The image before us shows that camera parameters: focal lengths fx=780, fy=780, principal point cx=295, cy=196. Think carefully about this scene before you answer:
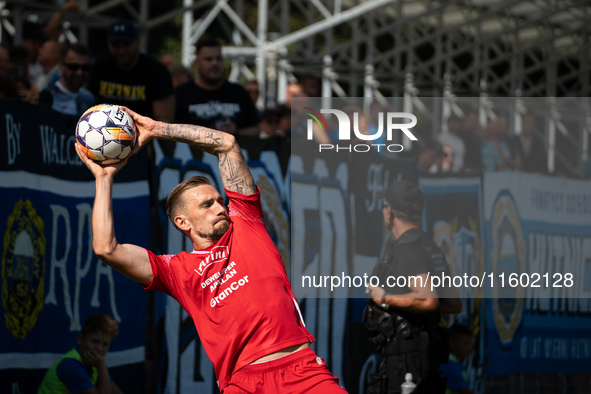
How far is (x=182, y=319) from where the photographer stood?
6855 mm

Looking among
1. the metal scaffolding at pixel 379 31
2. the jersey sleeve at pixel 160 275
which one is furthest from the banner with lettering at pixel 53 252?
the metal scaffolding at pixel 379 31

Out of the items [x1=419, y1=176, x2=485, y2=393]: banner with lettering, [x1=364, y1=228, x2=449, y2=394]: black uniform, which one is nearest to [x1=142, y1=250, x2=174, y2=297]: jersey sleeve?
[x1=364, y1=228, x2=449, y2=394]: black uniform

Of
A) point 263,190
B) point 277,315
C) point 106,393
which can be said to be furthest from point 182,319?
point 277,315

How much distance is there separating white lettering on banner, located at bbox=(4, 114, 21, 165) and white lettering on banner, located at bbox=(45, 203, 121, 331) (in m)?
0.52

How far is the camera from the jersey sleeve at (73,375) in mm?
5793

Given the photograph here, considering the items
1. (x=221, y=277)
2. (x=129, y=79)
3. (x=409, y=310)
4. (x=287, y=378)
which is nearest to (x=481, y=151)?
(x=409, y=310)

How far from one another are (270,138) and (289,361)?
12.8 feet

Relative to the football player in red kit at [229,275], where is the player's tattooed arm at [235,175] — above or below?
above

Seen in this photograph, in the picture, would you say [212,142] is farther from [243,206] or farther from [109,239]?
[109,239]

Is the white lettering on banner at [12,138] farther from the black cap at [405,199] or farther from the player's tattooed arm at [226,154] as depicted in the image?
the black cap at [405,199]

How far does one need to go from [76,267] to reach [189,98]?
9.01 ft

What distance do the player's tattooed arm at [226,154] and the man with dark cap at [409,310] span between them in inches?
73.7

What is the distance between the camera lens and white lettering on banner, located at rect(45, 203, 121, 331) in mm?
5937

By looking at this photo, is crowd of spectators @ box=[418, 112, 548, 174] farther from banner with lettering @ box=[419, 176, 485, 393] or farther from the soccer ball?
the soccer ball
